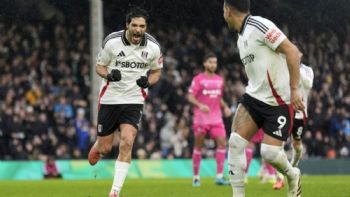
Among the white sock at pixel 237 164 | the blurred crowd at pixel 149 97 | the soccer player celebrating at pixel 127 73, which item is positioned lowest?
the blurred crowd at pixel 149 97

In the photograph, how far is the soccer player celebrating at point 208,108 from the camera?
1621 cm

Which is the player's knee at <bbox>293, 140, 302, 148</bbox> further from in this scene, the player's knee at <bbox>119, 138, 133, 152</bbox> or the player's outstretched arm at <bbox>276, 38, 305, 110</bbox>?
the player's outstretched arm at <bbox>276, 38, 305, 110</bbox>

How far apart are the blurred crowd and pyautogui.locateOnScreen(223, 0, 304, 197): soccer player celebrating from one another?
14.2 metres

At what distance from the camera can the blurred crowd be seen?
2389 cm

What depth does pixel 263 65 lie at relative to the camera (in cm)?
909

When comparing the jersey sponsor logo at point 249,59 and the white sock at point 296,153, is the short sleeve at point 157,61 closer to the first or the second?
the jersey sponsor logo at point 249,59

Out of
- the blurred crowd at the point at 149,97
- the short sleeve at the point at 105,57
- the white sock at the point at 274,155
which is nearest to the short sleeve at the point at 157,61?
the short sleeve at the point at 105,57

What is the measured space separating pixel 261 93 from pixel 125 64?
2.77 meters

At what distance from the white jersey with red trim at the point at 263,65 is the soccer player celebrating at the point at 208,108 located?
6.89 metres

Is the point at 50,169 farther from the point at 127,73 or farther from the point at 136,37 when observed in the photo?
the point at 136,37

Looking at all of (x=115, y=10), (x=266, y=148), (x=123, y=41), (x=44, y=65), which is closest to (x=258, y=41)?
(x=266, y=148)

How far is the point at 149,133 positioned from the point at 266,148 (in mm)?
16232

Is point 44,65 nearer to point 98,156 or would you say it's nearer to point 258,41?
point 98,156

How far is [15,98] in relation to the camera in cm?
2459
